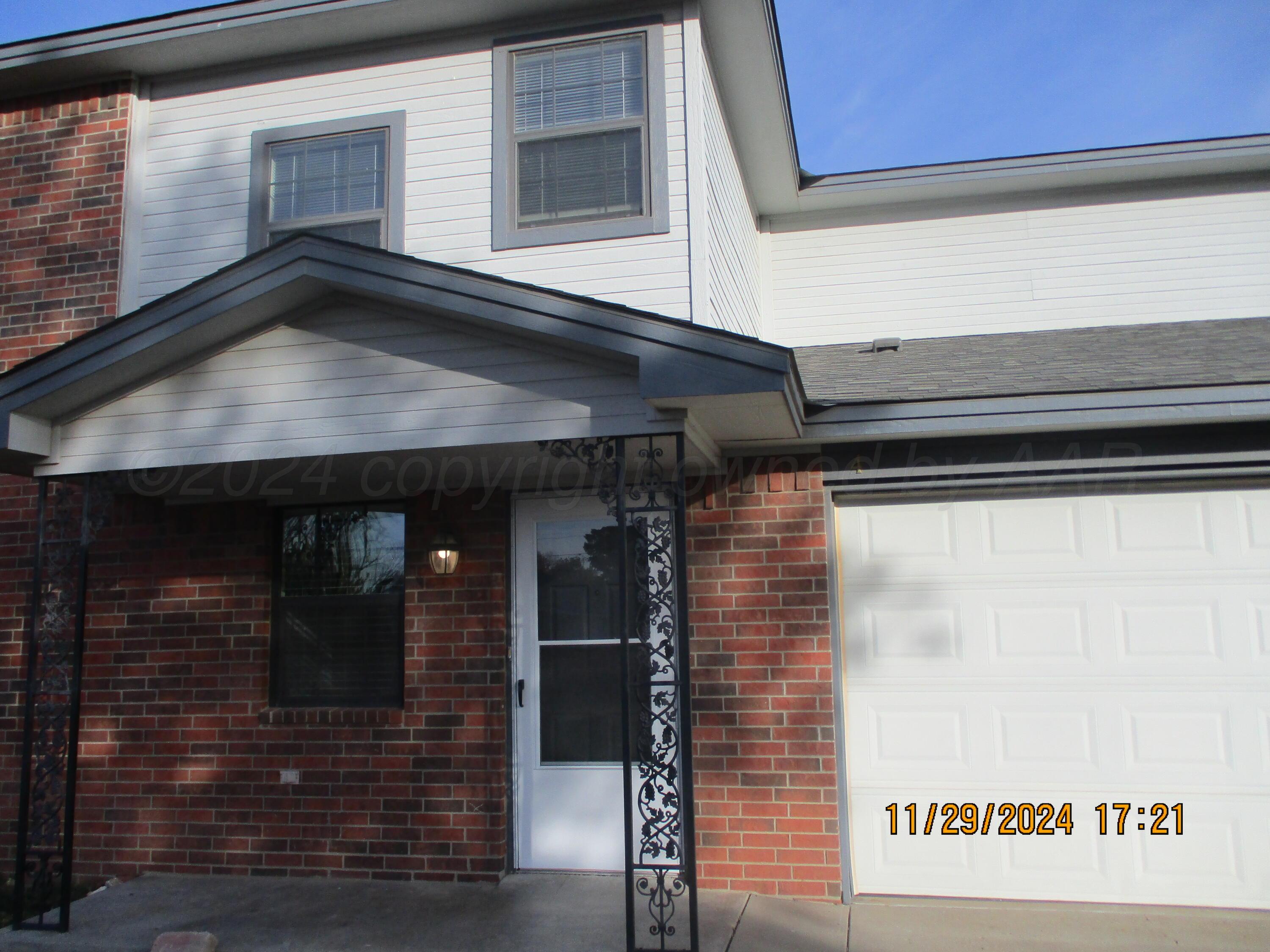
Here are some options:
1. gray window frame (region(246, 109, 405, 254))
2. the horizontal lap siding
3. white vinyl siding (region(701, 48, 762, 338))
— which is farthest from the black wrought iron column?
white vinyl siding (region(701, 48, 762, 338))

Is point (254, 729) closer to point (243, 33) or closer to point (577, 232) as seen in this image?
point (577, 232)

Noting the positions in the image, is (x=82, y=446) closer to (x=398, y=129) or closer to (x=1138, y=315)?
(x=398, y=129)

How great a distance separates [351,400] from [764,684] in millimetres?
2857

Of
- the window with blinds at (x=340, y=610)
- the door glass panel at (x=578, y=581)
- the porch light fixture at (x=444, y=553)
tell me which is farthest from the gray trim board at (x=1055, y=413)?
the window with blinds at (x=340, y=610)

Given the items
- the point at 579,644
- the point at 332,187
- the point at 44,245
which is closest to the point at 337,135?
the point at 332,187

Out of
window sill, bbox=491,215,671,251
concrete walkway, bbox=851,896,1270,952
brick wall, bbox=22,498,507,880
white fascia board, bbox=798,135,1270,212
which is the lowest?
concrete walkway, bbox=851,896,1270,952

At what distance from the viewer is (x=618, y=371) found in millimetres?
4898

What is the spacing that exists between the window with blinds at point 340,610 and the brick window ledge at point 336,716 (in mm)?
87

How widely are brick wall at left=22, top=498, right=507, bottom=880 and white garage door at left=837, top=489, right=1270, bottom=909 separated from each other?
233 centimetres

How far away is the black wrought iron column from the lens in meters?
5.56

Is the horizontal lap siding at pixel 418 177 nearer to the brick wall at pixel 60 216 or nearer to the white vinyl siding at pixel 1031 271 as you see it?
the brick wall at pixel 60 216

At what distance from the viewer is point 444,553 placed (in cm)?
650

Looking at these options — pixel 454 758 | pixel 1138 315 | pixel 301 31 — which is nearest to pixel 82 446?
pixel 454 758

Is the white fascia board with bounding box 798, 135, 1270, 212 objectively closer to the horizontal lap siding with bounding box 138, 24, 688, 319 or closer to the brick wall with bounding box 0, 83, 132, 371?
the horizontal lap siding with bounding box 138, 24, 688, 319
